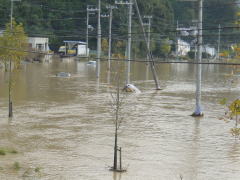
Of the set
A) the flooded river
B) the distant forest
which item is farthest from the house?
the flooded river

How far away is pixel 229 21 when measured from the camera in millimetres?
103688

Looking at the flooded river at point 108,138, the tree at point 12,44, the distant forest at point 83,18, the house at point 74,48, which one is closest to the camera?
the flooded river at point 108,138

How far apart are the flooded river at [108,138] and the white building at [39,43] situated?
44204 millimetres

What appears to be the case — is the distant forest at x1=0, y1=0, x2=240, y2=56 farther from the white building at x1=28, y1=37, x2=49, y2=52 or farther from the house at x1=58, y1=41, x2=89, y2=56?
the white building at x1=28, y1=37, x2=49, y2=52

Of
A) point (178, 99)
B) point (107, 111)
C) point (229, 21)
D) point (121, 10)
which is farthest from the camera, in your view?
point (229, 21)

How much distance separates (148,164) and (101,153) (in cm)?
218

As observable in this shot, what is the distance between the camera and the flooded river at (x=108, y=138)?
1959cm

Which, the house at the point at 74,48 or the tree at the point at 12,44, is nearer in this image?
the tree at the point at 12,44

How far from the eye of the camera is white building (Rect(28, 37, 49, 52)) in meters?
86.0

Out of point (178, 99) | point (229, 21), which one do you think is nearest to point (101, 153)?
point (178, 99)

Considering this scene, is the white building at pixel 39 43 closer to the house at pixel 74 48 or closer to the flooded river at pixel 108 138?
the house at pixel 74 48

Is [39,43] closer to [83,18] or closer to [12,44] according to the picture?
[83,18]

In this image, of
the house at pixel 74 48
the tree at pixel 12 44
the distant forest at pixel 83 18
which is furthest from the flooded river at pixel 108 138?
the house at pixel 74 48

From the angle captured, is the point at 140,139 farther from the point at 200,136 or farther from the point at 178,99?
the point at 178,99
